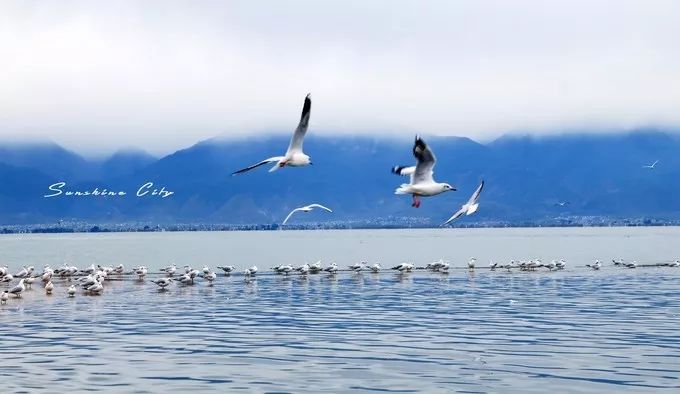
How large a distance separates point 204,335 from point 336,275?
33.6 meters

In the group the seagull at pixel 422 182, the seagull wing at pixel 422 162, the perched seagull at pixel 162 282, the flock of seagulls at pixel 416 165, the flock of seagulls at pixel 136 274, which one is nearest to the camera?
the flock of seagulls at pixel 416 165

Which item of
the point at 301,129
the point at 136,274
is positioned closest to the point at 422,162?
the point at 301,129

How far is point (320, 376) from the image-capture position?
25000 millimetres

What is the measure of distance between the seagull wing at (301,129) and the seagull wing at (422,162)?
2667mm

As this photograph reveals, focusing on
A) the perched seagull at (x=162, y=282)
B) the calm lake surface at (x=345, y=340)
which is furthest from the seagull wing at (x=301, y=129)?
the perched seagull at (x=162, y=282)

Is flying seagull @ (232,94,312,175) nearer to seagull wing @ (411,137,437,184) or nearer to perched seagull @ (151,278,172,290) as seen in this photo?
seagull wing @ (411,137,437,184)

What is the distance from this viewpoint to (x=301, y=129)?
25.7m

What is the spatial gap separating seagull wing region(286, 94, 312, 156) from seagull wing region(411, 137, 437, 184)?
8.75 feet

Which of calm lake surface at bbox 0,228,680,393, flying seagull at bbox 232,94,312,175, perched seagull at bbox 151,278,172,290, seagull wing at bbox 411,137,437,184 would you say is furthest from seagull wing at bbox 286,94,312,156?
perched seagull at bbox 151,278,172,290

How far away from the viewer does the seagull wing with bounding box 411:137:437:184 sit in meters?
26.0

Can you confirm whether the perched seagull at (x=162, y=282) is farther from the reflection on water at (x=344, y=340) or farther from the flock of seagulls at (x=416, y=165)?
the flock of seagulls at (x=416, y=165)

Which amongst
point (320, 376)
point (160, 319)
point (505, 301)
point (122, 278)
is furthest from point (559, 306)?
point (122, 278)

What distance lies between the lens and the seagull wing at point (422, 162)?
26.0 metres

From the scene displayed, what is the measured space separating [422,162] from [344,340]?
23.5ft
